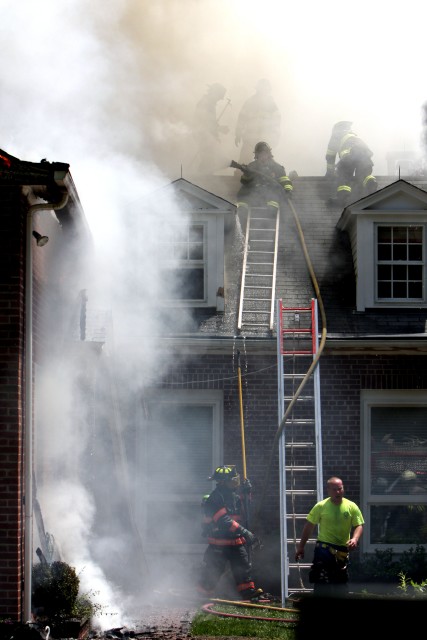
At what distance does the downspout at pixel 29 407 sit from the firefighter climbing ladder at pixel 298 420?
3679 millimetres

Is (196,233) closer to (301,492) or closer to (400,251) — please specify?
(400,251)

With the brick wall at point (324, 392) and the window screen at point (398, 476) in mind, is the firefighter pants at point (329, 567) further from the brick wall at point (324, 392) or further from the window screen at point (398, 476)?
the window screen at point (398, 476)

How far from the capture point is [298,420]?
11664 millimetres

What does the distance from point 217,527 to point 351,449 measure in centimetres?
230

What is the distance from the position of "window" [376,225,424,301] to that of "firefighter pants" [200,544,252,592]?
4182mm

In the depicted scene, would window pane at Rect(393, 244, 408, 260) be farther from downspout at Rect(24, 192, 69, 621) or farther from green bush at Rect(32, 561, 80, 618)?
green bush at Rect(32, 561, 80, 618)

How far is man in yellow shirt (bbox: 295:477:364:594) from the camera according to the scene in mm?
9008

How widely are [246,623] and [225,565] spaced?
1439 millimetres

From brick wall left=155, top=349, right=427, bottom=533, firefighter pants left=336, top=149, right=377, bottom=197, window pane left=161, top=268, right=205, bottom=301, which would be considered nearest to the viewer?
brick wall left=155, top=349, right=427, bottom=533

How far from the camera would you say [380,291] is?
13.2 metres

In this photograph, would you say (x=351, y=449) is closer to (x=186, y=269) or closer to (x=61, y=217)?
(x=186, y=269)

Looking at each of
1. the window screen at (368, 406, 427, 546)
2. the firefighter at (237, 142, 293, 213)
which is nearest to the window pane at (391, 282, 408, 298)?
the window screen at (368, 406, 427, 546)

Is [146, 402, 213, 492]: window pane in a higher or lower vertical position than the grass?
higher

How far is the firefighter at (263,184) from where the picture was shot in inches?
582
